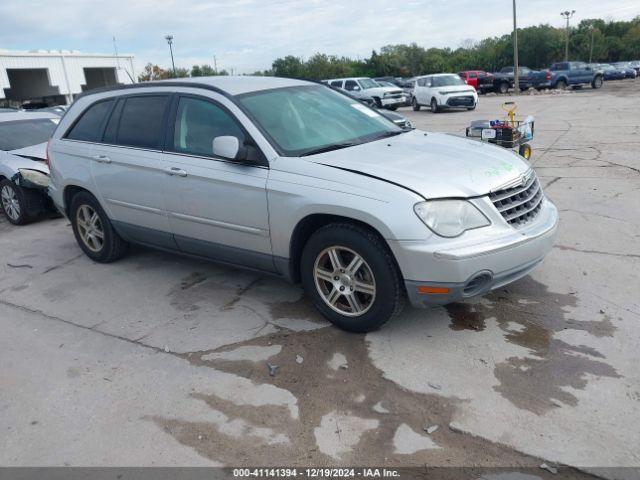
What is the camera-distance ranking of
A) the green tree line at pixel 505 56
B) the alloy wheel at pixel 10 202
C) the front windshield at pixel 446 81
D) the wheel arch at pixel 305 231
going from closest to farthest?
the wheel arch at pixel 305 231, the alloy wheel at pixel 10 202, the front windshield at pixel 446 81, the green tree line at pixel 505 56

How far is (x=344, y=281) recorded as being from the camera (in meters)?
3.88

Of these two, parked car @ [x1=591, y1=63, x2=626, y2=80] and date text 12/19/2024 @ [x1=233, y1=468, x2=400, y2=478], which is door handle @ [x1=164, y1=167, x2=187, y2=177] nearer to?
date text 12/19/2024 @ [x1=233, y1=468, x2=400, y2=478]

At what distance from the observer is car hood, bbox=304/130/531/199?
11.7 ft

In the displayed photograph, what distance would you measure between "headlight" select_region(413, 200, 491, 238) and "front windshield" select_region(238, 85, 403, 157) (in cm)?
109

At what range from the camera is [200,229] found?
458 centimetres

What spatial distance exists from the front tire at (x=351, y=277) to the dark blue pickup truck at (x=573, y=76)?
1353 inches

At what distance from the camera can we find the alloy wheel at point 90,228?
18.9 feet

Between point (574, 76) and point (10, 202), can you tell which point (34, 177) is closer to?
point (10, 202)

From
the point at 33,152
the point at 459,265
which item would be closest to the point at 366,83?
the point at 33,152

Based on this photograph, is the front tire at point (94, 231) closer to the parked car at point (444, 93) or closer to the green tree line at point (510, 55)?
the parked car at point (444, 93)

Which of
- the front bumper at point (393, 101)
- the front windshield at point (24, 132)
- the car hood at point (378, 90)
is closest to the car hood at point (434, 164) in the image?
the front windshield at point (24, 132)

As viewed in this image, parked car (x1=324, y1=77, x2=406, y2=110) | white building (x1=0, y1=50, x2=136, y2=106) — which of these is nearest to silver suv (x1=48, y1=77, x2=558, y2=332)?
parked car (x1=324, y1=77, x2=406, y2=110)

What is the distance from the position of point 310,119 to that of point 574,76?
1326 inches

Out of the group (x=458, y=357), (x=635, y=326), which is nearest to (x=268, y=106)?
(x=458, y=357)
